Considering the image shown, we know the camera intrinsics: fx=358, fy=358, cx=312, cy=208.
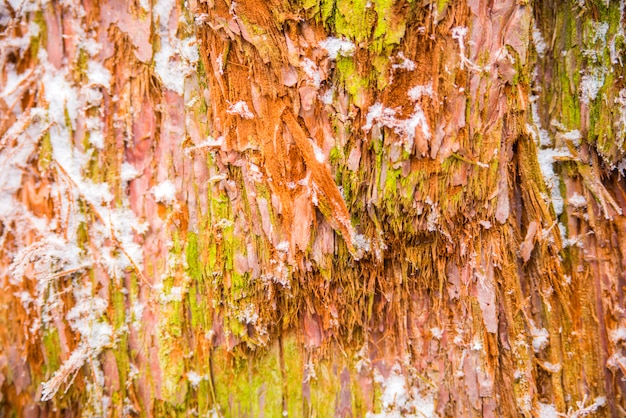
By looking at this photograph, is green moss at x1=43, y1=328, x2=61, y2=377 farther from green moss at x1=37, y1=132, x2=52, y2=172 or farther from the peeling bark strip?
green moss at x1=37, y1=132, x2=52, y2=172

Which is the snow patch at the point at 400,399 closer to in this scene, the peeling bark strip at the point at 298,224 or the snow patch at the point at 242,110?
the peeling bark strip at the point at 298,224

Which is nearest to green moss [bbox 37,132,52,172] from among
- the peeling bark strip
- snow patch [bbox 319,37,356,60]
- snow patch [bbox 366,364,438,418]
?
the peeling bark strip

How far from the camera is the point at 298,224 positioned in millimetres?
784

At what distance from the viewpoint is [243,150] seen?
78 cm

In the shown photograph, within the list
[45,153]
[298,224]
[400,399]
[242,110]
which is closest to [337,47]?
[242,110]

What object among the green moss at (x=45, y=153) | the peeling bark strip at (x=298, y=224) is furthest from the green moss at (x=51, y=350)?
the green moss at (x=45, y=153)

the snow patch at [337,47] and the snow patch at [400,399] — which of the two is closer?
the snow patch at [337,47]

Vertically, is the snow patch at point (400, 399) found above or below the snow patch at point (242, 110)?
below

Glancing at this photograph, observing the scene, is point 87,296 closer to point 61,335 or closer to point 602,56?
point 61,335

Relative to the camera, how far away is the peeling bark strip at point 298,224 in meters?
0.77

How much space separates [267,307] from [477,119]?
622mm

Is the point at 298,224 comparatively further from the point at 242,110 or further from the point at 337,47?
the point at 337,47

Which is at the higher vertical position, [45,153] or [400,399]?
[45,153]

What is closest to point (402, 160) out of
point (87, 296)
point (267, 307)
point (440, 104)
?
point (440, 104)
